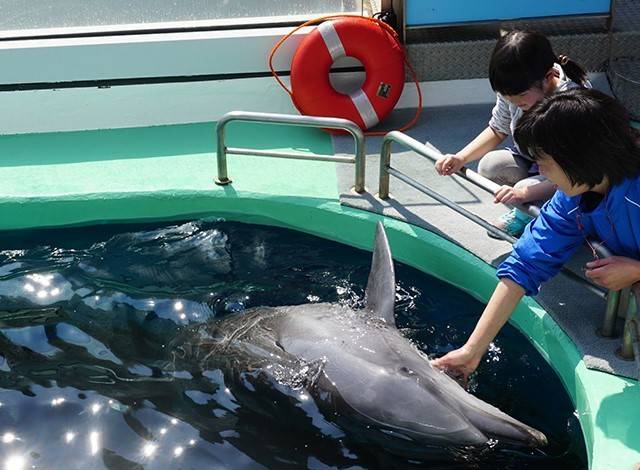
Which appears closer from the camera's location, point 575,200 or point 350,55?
point 575,200

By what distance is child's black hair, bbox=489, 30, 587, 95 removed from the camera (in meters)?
4.90

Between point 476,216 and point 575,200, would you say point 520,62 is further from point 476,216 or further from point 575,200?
point 476,216

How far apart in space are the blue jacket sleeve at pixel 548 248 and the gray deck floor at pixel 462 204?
1.78 ft

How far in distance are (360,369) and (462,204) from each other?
91.1 inches

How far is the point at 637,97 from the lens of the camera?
24.8 feet

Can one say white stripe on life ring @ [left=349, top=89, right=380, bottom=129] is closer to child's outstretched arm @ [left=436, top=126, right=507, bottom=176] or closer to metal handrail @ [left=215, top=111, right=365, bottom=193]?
metal handrail @ [left=215, top=111, right=365, bottom=193]

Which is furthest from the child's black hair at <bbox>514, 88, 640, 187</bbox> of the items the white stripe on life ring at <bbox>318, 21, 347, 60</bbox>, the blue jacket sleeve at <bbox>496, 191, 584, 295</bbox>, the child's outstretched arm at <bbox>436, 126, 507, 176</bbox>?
the white stripe on life ring at <bbox>318, 21, 347, 60</bbox>

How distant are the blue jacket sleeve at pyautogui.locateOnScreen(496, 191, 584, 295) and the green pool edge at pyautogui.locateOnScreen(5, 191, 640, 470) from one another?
0.56 meters

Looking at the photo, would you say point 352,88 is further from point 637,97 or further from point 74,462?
point 74,462

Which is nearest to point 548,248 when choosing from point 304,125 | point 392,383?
point 392,383

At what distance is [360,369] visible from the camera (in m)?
4.41

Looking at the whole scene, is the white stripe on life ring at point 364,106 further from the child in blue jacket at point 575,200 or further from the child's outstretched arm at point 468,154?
the child in blue jacket at point 575,200

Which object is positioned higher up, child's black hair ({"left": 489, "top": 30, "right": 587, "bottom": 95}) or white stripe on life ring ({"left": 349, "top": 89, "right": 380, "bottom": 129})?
child's black hair ({"left": 489, "top": 30, "right": 587, "bottom": 95})

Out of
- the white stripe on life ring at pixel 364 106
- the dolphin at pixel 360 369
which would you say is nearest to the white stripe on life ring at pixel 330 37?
the white stripe on life ring at pixel 364 106
